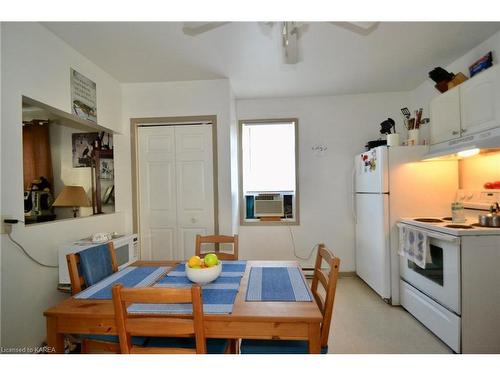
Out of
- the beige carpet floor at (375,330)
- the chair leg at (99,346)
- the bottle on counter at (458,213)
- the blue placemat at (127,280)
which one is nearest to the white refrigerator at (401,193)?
the beige carpet floor at (375,330)

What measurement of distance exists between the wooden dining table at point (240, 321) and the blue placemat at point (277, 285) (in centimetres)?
6

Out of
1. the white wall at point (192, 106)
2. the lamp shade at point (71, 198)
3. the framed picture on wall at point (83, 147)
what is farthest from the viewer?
the white wall at point (192, 106)

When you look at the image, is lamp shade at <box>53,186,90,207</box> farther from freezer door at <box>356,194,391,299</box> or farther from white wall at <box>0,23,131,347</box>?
freezer door at <box>356,194,391,299</box>

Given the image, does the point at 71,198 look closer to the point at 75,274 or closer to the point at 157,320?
the point at 75,274

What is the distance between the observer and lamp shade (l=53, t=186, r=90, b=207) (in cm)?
238

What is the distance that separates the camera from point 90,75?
2.39 meters

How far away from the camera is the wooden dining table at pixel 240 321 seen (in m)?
1.03

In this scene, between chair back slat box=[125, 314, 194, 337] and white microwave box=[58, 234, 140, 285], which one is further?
white microwave box=[58, 234, 140, 285]

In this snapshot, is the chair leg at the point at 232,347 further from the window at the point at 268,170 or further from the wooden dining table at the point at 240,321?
the window at the point at 268,170

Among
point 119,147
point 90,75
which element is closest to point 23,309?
point 119,147

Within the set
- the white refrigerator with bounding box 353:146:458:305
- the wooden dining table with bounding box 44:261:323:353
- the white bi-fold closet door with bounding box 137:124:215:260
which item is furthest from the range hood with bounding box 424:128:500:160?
the white bi-fold closet door with bounding box 137:124:215:260

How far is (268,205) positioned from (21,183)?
2.66 m

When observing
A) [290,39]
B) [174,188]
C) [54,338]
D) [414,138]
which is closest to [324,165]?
[414,138]

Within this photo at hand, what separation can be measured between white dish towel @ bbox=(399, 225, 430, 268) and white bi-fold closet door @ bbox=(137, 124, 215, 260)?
1988 millimetres
